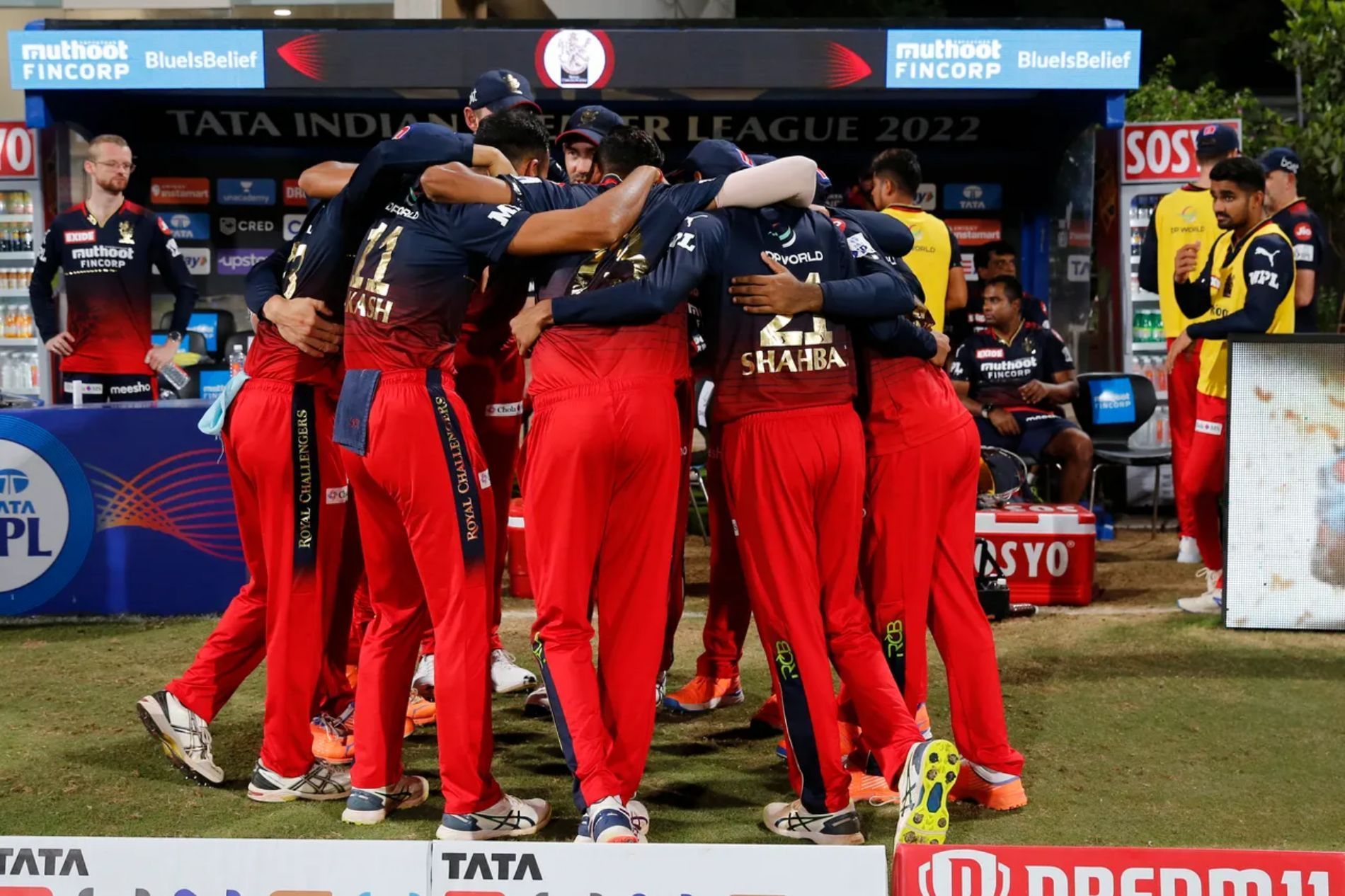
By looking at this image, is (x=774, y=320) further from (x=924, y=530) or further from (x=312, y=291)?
(x=312, y=291)

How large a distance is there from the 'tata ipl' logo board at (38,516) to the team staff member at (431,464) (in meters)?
3.39

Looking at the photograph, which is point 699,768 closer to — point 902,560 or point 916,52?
point 902,560

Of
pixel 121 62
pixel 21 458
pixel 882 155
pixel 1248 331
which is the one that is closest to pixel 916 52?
pixel 1248 331

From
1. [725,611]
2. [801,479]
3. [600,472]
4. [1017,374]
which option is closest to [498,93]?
[600,472]

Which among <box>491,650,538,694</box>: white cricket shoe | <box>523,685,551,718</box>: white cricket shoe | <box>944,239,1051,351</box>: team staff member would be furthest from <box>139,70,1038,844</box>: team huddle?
<box>944,239,1051,351</box>: team staff member

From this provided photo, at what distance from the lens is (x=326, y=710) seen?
17.1 ft

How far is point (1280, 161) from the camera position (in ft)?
28.0

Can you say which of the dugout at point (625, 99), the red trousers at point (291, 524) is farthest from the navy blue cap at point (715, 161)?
the dugout at point (625, 99)

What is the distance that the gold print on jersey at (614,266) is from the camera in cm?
412

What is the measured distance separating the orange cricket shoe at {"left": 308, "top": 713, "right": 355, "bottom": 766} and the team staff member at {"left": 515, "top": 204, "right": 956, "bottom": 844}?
1.57 meters

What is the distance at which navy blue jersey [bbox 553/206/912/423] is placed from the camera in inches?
168

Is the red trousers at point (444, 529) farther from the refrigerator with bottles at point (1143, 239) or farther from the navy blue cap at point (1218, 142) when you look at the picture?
the refrigerator with bottles at point (1143, 239)

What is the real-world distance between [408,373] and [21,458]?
12.2ft

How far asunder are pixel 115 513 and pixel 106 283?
7.40 feet
